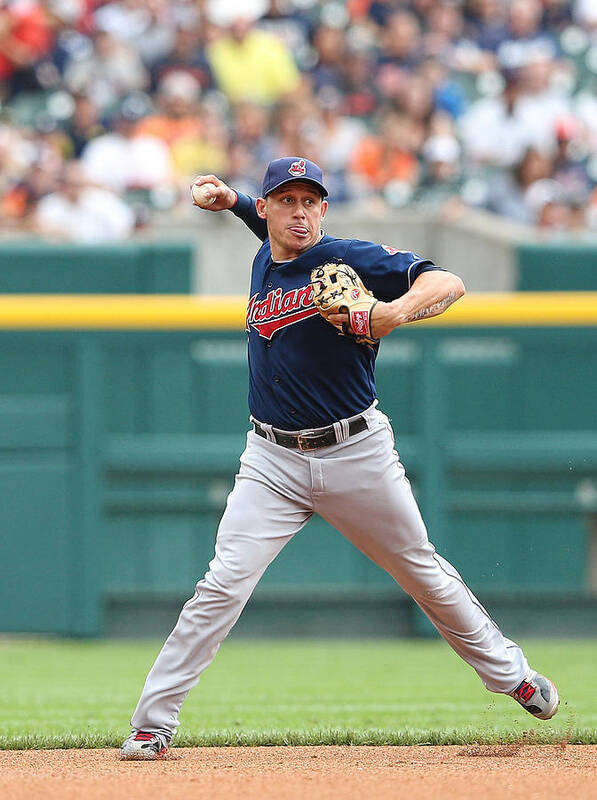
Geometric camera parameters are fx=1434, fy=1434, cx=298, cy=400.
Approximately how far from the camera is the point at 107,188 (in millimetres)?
10391

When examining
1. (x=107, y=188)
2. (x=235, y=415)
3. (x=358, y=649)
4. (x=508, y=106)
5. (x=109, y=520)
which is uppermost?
(x=508, y=106)

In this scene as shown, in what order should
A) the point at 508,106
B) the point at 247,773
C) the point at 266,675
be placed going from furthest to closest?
1. the point at 508,106
2. the point at 266,675
3. the point at 247,773

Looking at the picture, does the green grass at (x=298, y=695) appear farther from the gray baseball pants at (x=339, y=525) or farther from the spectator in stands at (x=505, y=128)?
the spectator in stands at (x=505, y=128)

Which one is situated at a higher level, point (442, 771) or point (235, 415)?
point (235, 415)

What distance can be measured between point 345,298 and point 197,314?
11.5ft

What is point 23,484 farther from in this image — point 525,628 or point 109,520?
point 525,628

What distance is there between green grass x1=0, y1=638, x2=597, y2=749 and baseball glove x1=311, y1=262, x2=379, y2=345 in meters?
1.55

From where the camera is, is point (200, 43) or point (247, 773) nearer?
point (247, 773)

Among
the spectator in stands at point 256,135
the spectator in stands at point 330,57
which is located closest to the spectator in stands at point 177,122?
the spectator in stands at point 256,135

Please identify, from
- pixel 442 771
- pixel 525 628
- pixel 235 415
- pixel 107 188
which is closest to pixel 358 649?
pixel 525 628

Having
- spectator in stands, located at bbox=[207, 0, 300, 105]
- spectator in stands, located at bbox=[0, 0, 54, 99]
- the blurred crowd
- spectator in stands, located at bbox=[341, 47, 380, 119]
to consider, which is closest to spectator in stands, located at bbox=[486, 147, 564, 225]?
the blurred crowd

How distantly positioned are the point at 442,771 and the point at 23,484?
379 cm

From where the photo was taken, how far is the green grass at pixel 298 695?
16.2ft

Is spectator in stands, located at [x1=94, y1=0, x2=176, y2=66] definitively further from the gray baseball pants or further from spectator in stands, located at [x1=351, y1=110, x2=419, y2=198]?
the gray baseball pants
